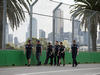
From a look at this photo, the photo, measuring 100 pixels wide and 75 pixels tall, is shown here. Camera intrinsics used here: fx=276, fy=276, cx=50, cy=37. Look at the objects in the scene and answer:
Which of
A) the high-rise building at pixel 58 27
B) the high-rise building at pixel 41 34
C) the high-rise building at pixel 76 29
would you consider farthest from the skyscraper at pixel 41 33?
the high-rise building at pixel 76 29

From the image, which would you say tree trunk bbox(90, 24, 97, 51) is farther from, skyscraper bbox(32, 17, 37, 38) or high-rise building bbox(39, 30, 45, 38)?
skyscraper bbox(32, 17, 37, 38)

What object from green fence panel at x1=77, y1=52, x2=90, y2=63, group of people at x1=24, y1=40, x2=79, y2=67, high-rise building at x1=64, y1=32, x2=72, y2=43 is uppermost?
high-rise building at x1=64, y1=32, x2=72, y2=43

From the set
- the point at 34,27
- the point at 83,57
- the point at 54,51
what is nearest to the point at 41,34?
the point at 34,27

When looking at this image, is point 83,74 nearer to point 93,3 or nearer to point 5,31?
point 5,31

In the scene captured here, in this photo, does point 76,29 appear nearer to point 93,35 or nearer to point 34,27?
point 93,35

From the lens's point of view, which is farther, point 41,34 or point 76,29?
point 76,29

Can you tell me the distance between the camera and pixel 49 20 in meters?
18.3

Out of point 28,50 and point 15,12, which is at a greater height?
point 15,12

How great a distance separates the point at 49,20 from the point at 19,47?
3205 millimetres

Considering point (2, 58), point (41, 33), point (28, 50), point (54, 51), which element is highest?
point (41, 33)

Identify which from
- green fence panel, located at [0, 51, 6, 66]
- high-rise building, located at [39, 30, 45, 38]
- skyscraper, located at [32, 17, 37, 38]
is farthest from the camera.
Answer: high-rise building, located at [39, 30, 45, 38]

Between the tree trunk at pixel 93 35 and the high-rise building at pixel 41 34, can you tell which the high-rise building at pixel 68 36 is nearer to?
the high-rise building at pixel 41 34

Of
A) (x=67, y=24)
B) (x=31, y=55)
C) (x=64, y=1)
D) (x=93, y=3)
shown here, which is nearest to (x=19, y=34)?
(x=31, y=55)

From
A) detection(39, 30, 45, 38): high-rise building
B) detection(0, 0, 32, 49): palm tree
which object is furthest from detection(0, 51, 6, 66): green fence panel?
detection(39, 30, 45, 38): high-rise building
